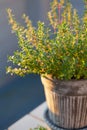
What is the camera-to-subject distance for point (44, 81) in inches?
66.4

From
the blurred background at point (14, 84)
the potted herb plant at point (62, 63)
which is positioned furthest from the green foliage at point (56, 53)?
the blurred background at point (14, 84)

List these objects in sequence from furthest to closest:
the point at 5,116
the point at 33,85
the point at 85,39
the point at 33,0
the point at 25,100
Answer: the point at 33,0, the point at 33,85, the point at 25,100, the point at 5,116, the point at 85,39

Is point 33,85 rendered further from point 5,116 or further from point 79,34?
point 79,34

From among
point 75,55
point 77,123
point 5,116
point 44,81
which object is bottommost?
point 5,116

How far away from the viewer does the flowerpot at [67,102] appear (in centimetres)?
160

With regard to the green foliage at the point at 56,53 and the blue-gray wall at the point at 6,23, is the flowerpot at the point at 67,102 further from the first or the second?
the blue-gray wall at the point at 6,23

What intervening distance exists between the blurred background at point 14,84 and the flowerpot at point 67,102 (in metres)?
0.88

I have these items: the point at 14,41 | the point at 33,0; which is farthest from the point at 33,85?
the point at 33,0

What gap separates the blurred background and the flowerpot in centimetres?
88

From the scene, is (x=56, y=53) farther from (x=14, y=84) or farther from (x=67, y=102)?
(x=14, y=84)

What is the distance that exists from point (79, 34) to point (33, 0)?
1834 millimetres

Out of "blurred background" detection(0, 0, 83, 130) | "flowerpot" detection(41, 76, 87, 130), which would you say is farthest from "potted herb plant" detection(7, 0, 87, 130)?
"blurred background" detection(0, 0, 83, 130)

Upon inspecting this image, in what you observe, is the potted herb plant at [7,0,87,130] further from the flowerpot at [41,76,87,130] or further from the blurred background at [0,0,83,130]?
the blurred background at [0,0,83,130]

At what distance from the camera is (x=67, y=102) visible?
1648 millimetres
